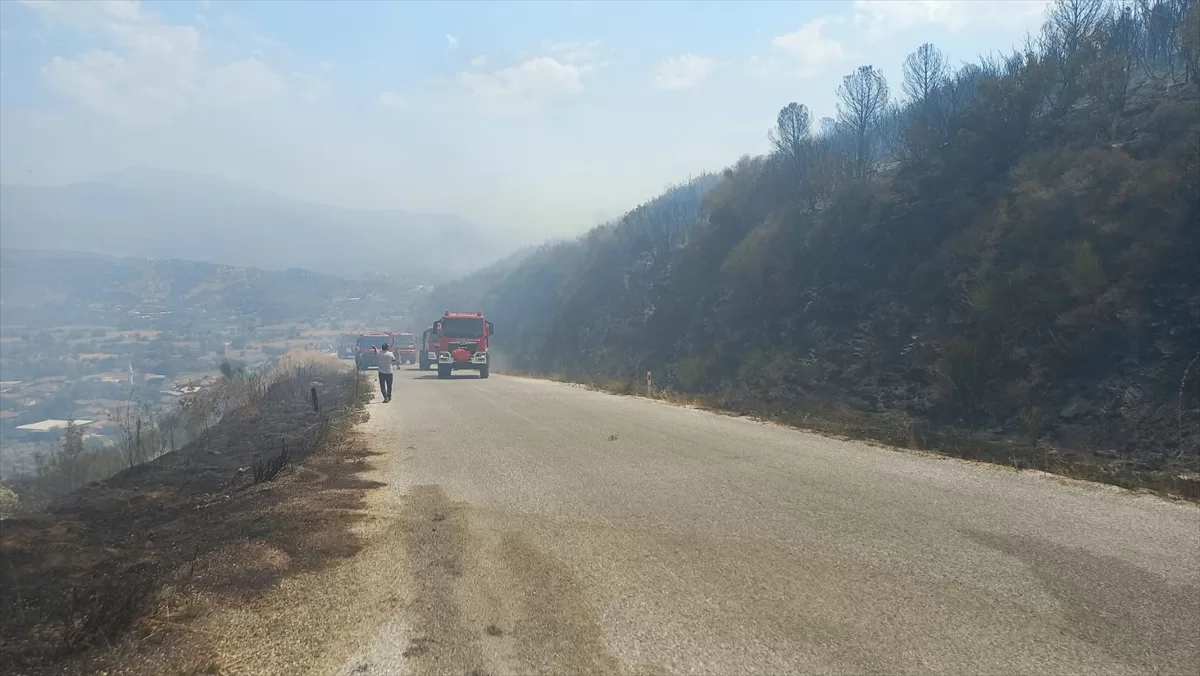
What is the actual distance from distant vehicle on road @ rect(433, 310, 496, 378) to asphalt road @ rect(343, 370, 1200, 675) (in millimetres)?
23820

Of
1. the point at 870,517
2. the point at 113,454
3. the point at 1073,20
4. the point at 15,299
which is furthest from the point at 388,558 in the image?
the point at 15,299

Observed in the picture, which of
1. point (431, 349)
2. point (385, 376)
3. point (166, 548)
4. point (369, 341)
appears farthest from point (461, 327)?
point (166, 548)

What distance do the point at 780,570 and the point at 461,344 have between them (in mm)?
29704

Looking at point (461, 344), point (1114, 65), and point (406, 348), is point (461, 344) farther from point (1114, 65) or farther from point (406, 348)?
point (1114, 65)

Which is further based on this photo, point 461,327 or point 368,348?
point 368,348

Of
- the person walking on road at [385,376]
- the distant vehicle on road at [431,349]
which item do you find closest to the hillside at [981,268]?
the person walking on road at [385,376]

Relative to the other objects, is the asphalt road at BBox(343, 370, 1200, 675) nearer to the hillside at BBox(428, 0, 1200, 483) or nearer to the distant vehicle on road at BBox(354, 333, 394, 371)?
the hillside at BBox(428, 0, 1200, 483)

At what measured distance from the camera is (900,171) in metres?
35.9

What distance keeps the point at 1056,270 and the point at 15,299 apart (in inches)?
4116

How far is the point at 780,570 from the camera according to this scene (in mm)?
5836

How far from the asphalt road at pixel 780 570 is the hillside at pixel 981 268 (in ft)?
13.2

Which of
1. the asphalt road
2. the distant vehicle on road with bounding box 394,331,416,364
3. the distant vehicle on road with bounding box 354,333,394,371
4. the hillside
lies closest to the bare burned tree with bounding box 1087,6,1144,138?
the hillside

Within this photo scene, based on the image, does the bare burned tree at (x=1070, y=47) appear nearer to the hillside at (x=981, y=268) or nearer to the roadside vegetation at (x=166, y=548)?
the hillside at (x=981, y=268)

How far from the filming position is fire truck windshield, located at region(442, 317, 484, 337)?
1352 inches
